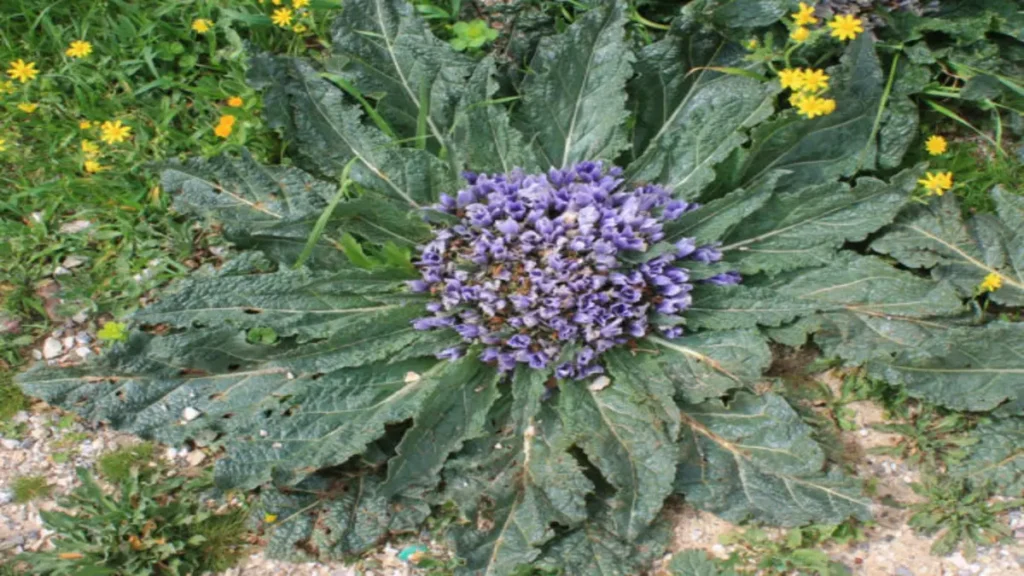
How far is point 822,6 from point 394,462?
2529mm

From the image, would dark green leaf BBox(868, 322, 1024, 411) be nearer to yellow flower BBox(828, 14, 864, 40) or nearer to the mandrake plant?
the mandrake plant

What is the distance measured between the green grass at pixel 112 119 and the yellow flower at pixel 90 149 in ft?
0.12

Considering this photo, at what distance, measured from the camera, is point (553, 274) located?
3.12 meters

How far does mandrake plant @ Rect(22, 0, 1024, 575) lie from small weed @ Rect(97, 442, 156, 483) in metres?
0.17

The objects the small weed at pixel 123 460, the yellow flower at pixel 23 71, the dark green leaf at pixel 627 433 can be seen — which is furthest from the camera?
the yellow flower at pixel 23 71

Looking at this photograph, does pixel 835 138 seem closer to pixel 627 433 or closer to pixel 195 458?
pixel 627 433

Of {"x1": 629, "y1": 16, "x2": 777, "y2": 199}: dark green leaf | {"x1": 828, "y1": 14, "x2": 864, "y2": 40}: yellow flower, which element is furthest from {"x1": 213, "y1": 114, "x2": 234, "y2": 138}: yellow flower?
{"x1": 828, "y1": 14, "x2": 864, "y2": 40}: yellow flower

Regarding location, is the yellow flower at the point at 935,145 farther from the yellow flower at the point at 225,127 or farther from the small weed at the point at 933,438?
the yellow flower at the point at 225,127

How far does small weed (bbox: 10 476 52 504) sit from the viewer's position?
3.30 m

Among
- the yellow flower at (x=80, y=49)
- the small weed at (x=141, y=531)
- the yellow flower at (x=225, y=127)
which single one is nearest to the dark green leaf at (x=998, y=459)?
the small weed at (x=141, y=531)

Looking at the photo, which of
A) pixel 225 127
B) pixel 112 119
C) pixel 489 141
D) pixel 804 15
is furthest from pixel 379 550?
pixel 804 15

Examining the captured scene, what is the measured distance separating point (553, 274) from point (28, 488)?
2.07 meters

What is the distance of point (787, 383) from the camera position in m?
3.46

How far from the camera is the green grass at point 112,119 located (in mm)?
3742
